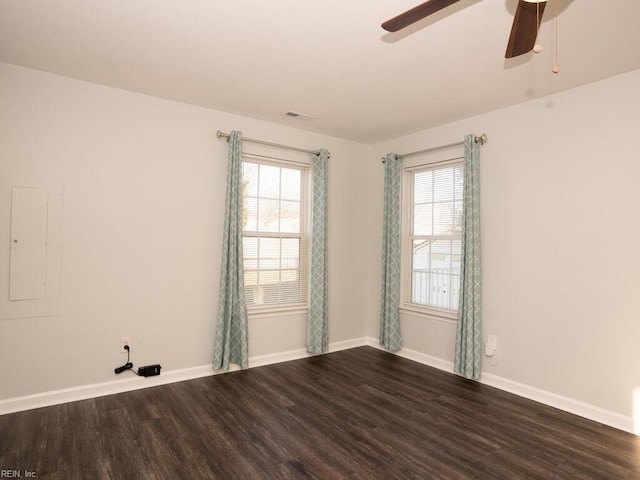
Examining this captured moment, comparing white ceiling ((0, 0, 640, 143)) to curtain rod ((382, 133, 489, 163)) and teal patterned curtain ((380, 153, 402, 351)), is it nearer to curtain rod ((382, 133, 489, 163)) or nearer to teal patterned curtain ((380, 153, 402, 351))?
curtain rod ((382, 133, 489, 163))

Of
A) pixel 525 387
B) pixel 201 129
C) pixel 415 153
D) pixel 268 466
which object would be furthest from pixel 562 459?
pixel 201 129

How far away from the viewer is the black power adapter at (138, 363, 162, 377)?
349cm

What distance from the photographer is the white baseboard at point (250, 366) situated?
2.95 m

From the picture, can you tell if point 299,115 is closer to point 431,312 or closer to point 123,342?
point 431,312

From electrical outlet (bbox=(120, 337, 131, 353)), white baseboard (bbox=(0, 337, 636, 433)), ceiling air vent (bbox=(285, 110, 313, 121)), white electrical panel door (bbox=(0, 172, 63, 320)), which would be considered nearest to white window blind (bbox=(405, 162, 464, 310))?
white baseboard (bbox=(0, 337, 636, 433))

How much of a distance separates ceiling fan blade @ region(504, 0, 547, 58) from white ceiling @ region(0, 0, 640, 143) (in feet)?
0.98

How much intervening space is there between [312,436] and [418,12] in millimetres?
2582

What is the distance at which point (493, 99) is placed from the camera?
3.51 meters

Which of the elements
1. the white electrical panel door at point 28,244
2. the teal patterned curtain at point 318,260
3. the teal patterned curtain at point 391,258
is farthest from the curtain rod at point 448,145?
the white electrical panel door at point 28,244

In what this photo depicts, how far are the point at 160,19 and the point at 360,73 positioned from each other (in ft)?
4.74

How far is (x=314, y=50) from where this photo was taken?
2682mm

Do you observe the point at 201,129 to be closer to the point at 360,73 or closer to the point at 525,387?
the point at 360,73

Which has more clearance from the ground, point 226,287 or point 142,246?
point 142,246

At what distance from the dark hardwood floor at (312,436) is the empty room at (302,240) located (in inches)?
0.8
